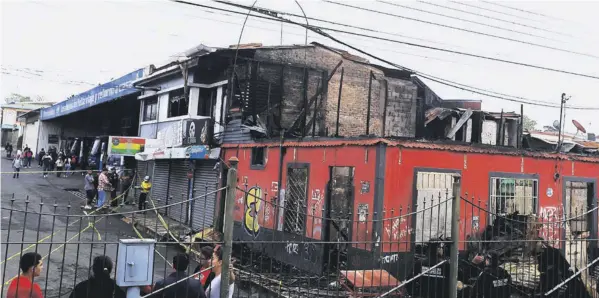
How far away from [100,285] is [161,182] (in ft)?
57.0

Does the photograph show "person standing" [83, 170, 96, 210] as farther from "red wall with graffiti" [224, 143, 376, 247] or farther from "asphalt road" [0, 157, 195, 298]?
"red wall with graffiti" [224, 143, 376, 247]

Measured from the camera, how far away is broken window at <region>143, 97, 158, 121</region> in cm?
2320

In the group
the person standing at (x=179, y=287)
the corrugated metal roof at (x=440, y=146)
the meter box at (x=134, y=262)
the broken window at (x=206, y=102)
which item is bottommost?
the person standing at (x=179, y=287)

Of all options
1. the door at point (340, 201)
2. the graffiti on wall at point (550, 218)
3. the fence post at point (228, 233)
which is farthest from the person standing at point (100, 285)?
the graffiti on wall at point (550, 218)

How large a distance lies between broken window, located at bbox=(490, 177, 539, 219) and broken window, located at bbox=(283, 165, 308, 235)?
5096mm

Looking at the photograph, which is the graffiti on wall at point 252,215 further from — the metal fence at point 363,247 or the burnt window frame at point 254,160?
the burnt window frame at point 254,160

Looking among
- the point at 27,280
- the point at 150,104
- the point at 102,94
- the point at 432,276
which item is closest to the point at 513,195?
the point at 432,276

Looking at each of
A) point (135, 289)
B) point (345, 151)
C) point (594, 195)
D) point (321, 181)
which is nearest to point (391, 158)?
point (345, 151)

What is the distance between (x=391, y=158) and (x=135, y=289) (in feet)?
23.6

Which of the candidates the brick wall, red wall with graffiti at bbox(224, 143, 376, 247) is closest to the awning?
the brick wall

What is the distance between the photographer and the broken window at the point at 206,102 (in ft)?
61.9

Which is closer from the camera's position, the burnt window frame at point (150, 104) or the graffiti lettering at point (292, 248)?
the graffiti lettering at point (292, 248)

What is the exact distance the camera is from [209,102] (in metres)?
19.0

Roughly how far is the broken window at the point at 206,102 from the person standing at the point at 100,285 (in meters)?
14.3
